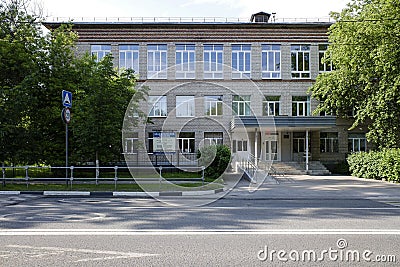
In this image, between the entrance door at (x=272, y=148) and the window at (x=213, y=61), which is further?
the window at (x=213, y=61)

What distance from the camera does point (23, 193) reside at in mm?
14000

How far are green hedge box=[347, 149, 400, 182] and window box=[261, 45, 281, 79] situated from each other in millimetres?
9542

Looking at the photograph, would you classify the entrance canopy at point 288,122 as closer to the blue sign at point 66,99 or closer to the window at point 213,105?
the window at point 213,105

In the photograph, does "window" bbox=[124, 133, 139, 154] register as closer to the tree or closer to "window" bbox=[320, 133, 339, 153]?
the tree

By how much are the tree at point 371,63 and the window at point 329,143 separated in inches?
168

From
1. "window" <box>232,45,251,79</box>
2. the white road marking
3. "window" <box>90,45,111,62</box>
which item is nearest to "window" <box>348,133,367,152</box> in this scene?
"window" <box>232,45,251,79</box>

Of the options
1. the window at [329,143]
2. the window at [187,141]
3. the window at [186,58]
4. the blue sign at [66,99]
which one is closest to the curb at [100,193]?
the blue sign at [66,99]

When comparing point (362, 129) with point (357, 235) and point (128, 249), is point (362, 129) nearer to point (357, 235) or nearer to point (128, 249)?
point (357, 235)

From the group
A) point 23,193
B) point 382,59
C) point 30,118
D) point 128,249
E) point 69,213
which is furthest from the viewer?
point 382,59

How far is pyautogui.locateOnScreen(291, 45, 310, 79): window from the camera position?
30953 millimetres

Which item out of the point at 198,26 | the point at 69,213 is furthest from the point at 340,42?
the point at 69,213

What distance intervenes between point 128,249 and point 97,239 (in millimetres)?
912

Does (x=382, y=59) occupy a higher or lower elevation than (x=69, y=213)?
higher

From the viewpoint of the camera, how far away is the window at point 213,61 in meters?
30.1
